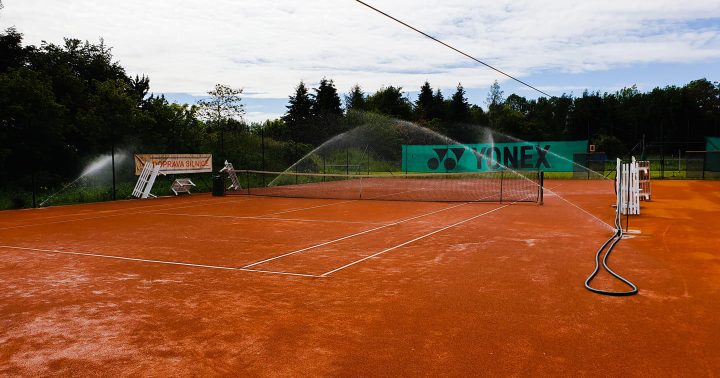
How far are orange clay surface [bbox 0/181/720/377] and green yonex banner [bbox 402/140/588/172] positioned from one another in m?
26.6

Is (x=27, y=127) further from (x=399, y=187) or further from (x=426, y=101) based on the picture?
(x=426, y=101)

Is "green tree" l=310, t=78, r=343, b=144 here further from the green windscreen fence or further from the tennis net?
the green windscreen fence

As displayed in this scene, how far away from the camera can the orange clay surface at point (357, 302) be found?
468 centimetres

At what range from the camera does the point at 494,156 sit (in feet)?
133

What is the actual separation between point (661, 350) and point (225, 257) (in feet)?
23.1

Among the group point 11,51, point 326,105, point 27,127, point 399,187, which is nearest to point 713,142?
point 399,187

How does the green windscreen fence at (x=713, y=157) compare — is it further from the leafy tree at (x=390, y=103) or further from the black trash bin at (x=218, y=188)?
the leafy tree at (x=390, y=103)

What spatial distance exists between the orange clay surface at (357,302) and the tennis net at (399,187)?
888 centimetres

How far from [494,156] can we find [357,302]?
35.8 m

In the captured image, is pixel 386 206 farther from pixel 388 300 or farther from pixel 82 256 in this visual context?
pixel 388 300

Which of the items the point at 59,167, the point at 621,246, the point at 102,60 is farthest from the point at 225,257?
the point at 102,60

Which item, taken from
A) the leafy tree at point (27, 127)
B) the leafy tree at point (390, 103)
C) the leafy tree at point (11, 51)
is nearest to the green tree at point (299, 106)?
the leafy tree at point (390, 103)

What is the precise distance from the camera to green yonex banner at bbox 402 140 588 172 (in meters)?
38.6

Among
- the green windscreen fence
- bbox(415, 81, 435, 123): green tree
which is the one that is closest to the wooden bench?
the green windscreen fence
